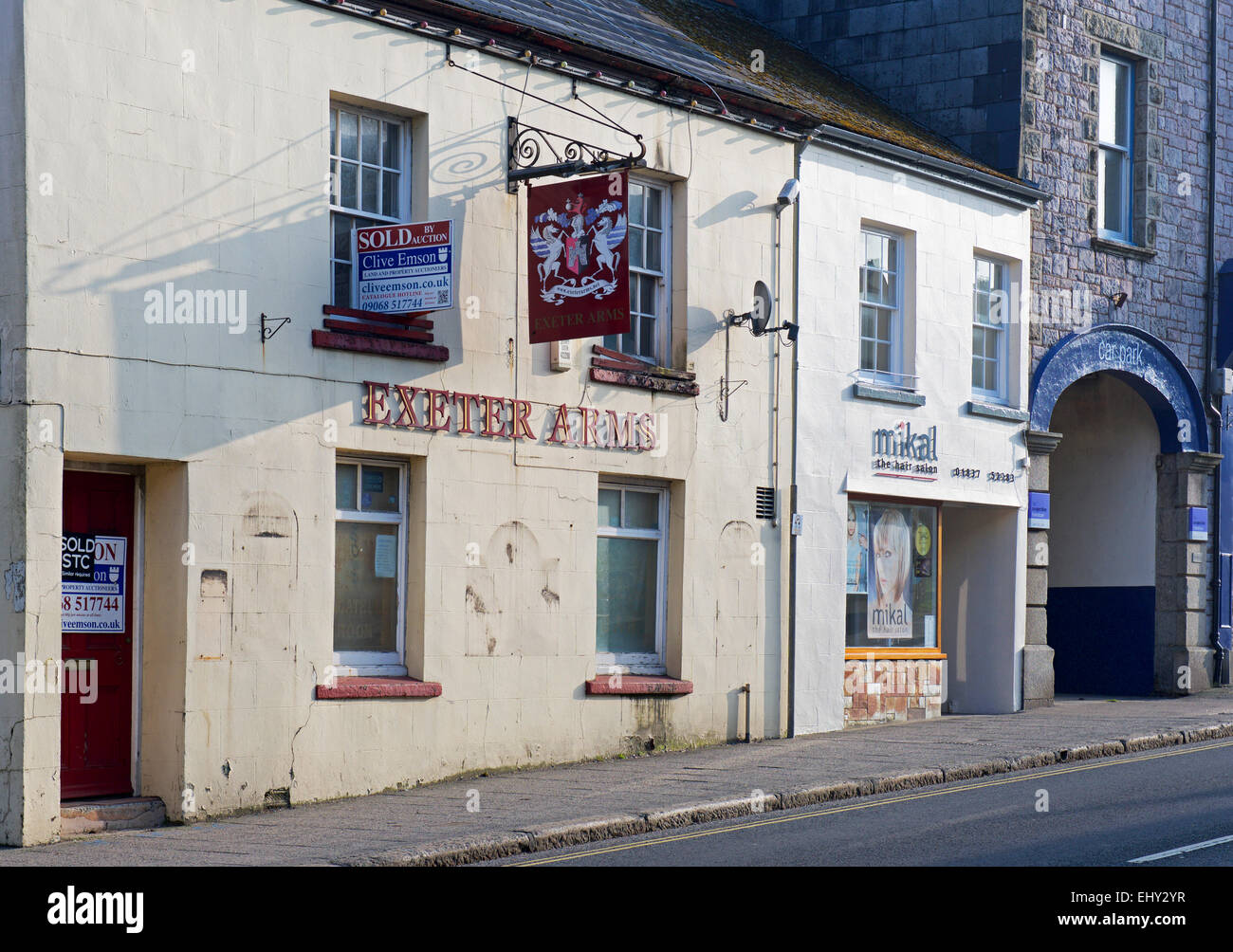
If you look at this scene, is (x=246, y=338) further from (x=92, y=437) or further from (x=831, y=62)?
(x=831, y=62)

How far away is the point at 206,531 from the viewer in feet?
39.1

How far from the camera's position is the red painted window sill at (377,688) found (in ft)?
41.5

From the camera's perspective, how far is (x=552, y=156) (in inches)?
580

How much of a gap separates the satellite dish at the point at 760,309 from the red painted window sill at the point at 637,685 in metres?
3.66

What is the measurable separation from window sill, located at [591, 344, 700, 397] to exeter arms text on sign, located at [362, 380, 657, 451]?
299 millimetres

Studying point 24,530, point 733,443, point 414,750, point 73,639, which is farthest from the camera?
point 733,443

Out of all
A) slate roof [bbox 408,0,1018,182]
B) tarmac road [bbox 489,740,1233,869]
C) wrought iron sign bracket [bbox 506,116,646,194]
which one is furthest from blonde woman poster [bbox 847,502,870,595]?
wrought iron sign bracket [bbox 506,116,646,194]

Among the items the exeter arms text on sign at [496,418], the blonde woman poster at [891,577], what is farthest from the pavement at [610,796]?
the exeter arms text on sign at [496,418]

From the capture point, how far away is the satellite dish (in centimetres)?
1642

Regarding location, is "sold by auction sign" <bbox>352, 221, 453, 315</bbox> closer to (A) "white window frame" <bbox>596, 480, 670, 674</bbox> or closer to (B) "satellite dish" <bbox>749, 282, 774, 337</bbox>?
(A) "white window frame" <bbox>596, 480, 670, 674</bbox>

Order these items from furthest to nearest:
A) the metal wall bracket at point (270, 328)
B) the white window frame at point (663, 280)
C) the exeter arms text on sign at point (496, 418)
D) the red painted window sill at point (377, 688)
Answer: the white window frame at point (663, 280) → the exeter arms text on sign at point (496, 418) → the red painted window sill at point (377, 688) → the metal wall bracket at point (270, 328)

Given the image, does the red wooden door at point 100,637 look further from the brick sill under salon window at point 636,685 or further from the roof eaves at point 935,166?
the roof eaves at point 935,166

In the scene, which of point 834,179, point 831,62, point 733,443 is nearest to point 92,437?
point 733,443
